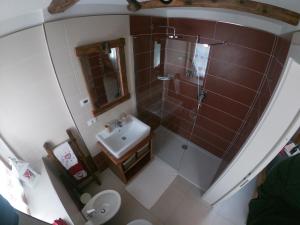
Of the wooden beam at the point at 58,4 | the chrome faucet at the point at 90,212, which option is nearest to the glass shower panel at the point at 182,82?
the wooden beam at the point at 58,4

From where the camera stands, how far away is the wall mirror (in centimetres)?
157

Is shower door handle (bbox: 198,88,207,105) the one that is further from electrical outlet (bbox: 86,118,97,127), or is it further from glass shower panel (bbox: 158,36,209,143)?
electrical outlet (bbox: 86,118,97,127)

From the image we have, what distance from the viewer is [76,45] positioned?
4.74 ft

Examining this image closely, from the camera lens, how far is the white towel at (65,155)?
1725mm

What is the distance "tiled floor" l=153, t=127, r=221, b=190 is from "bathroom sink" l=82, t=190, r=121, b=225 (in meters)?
1.06

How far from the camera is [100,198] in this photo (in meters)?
1.86

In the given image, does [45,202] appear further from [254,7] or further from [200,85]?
[254,7]

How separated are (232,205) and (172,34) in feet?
8.45

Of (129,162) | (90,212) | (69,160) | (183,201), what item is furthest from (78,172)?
(183,201)

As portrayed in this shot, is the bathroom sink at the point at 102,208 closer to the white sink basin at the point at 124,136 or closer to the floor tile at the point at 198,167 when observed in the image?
the white sink basin at the point at 124,136

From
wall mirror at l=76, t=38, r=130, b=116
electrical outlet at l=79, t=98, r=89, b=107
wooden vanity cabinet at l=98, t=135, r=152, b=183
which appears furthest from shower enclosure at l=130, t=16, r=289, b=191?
electrical outlet at l=79, t=98, r=89, b=107

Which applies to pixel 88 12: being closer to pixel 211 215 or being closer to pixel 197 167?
pixel 197 167

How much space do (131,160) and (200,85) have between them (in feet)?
4.99

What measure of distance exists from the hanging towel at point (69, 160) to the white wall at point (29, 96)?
144 mm
